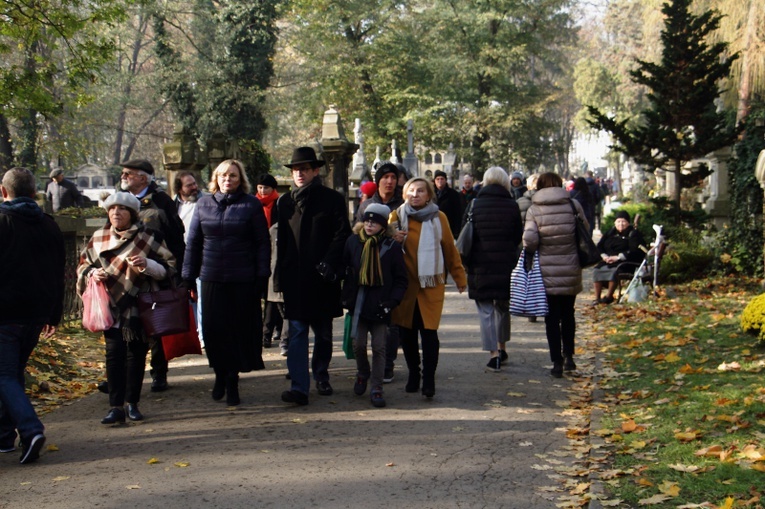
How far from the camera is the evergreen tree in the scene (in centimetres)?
1722

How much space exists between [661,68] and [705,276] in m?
3.76

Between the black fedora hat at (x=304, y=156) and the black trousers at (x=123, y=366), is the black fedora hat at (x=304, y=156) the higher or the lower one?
the higher one

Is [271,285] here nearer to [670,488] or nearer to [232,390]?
[232,390]

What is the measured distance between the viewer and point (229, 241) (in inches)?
312

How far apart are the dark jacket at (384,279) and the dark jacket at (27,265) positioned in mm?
2377

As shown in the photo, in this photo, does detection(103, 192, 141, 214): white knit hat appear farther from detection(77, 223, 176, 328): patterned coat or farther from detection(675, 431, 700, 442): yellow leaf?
detection(675, 431, 700, 442): yellow leaf

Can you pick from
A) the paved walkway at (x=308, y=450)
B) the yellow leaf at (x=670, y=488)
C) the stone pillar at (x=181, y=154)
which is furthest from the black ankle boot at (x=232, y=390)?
the stone pillar at (x=181, y=154)

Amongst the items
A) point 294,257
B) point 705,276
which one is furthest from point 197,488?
point 705,276

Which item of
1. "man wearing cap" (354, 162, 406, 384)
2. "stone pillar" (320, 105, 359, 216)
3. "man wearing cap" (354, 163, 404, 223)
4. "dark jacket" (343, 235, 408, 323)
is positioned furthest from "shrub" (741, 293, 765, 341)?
"stone pillar" (320, 105, 359, 216)

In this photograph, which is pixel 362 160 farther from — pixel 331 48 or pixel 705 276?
pixel 331 48

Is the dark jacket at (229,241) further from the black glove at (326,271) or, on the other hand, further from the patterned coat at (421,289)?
the patterned coat at (421,289)

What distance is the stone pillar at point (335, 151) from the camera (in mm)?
19234

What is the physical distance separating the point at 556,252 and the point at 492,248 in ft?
2.01

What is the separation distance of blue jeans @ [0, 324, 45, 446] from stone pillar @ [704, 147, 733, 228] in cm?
1512
